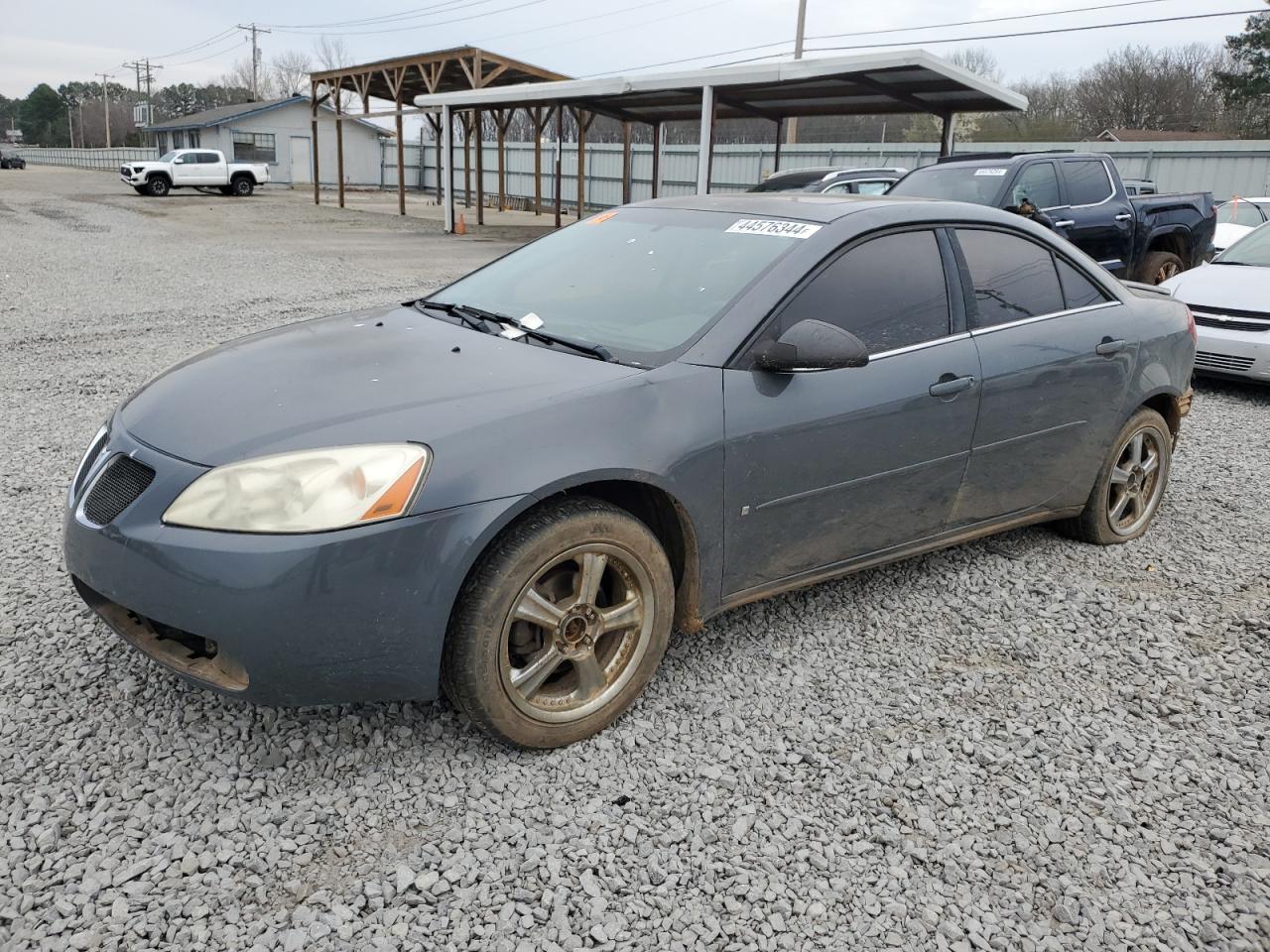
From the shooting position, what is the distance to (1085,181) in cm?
1082

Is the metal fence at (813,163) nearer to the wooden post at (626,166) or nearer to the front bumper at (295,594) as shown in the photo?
the wooden post at (626,166)

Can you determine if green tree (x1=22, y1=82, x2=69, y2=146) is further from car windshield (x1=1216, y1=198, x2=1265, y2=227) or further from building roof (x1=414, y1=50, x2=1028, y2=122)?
car windshield (x1=1216, y1=198, x2=1265, y2=227)

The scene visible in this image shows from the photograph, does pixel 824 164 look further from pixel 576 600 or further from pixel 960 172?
pixel 576 600

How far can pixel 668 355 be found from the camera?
3084mm

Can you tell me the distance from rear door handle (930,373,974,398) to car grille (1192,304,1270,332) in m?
5.74

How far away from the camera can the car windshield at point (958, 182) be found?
10.2 m

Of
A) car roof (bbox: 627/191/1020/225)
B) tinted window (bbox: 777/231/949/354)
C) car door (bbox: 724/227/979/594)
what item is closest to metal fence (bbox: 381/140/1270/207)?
car roof (bbox: 627/191/1020/225)

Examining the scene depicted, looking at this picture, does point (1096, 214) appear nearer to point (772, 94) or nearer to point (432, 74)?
point (772, 94)

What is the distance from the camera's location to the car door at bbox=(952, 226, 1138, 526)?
3818mm

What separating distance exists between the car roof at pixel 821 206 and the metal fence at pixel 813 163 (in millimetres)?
12581

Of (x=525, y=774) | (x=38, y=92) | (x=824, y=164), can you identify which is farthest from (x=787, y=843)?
(x=38, y=92)

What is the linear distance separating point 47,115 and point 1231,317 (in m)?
137

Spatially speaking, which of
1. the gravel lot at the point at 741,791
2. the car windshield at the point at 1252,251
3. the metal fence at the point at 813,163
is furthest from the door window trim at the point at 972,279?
the metal fence at the point at 813,163

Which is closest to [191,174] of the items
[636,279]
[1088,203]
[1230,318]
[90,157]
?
[1088,203]
